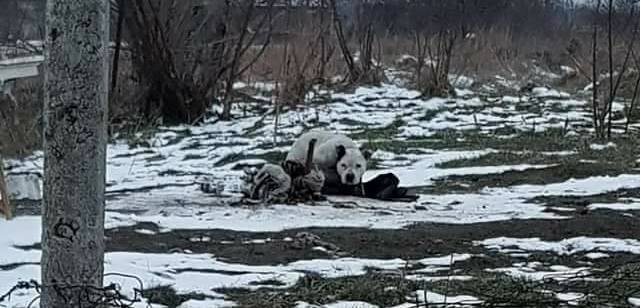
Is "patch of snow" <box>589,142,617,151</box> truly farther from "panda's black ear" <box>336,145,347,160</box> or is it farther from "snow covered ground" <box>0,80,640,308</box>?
"panda's black ear" <box>336,145,347,160</box>

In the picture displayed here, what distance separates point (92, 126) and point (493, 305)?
1.51 meters

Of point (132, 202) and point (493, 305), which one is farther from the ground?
point (493, 305)

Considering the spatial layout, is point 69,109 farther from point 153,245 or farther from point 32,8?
point 32,8

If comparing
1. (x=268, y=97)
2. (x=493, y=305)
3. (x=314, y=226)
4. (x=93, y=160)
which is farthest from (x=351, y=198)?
A: (x=268, y=97)

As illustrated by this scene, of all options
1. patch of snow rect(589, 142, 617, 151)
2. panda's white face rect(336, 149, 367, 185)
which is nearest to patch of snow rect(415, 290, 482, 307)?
panda's white face rect(336, 149, 367, 185)

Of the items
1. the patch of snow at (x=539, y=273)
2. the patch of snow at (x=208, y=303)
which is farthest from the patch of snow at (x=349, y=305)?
the patch of snow at (x=539, y=273)

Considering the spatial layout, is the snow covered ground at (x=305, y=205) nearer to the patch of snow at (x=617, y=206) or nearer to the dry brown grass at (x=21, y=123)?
the patch of snow at (x=617, y=206)

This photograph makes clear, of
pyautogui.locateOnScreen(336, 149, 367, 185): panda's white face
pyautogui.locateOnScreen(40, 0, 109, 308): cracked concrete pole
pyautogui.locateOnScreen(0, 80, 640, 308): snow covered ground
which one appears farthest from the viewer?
pyautogui.locateOnScreen(336, 149, 367, 185): panda's white face

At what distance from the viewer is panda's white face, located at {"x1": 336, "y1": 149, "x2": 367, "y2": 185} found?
27.1ft

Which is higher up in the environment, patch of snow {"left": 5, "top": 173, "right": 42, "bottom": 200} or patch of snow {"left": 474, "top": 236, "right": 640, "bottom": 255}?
patch of snow {"left": 474, "top": 236, "right": 640, "bottom": 255}

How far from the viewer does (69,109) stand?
3.19 metres

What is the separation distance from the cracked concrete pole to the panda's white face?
499cm

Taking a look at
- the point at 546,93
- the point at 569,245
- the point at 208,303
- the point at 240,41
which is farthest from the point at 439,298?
the point at 546,93

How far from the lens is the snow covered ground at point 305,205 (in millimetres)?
5117
